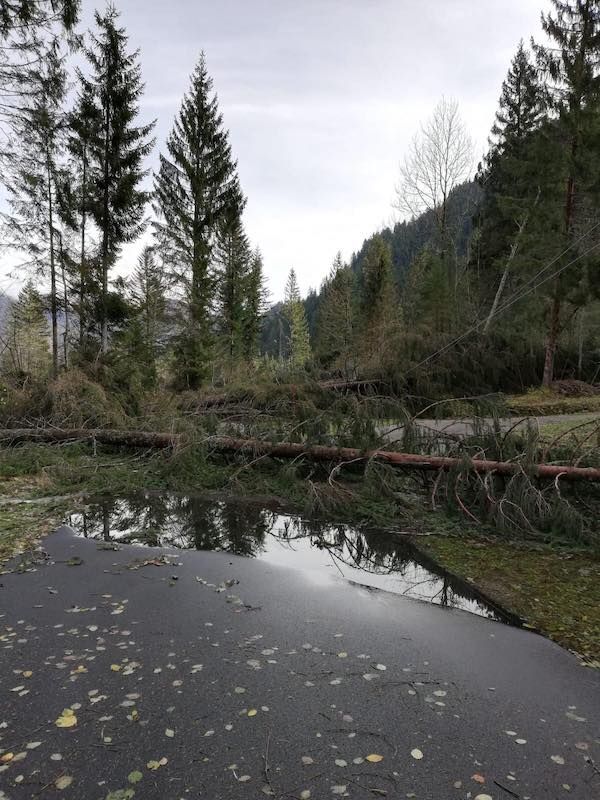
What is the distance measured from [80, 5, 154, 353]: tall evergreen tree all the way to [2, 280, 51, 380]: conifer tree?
2608mm

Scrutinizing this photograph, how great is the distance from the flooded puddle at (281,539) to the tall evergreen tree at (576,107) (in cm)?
1387

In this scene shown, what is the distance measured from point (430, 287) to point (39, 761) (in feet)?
80.2

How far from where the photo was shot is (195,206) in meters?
19.2

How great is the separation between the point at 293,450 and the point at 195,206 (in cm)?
1522

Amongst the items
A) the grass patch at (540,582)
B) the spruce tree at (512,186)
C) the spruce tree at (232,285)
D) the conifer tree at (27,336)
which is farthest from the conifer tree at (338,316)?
the grass patch at (540,582)

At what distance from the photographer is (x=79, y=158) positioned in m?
16.4

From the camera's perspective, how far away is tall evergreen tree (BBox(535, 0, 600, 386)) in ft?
49.5

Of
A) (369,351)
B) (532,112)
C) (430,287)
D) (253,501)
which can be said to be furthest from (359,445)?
(532,112)

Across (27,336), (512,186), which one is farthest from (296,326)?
(512,186)

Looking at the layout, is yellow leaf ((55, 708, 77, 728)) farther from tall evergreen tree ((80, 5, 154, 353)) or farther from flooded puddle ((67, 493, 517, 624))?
tall evergreen tree ((80, 5, 154, 353))

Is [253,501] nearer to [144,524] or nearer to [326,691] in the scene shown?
[144,524]

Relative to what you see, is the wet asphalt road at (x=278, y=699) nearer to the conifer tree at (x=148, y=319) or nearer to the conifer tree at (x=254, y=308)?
the conifer tree at (x=148, y=319)

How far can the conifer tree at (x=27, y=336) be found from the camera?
13055mm

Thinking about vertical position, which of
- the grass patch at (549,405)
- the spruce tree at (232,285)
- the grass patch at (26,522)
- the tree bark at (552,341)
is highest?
the spruce tree at (232,285)
